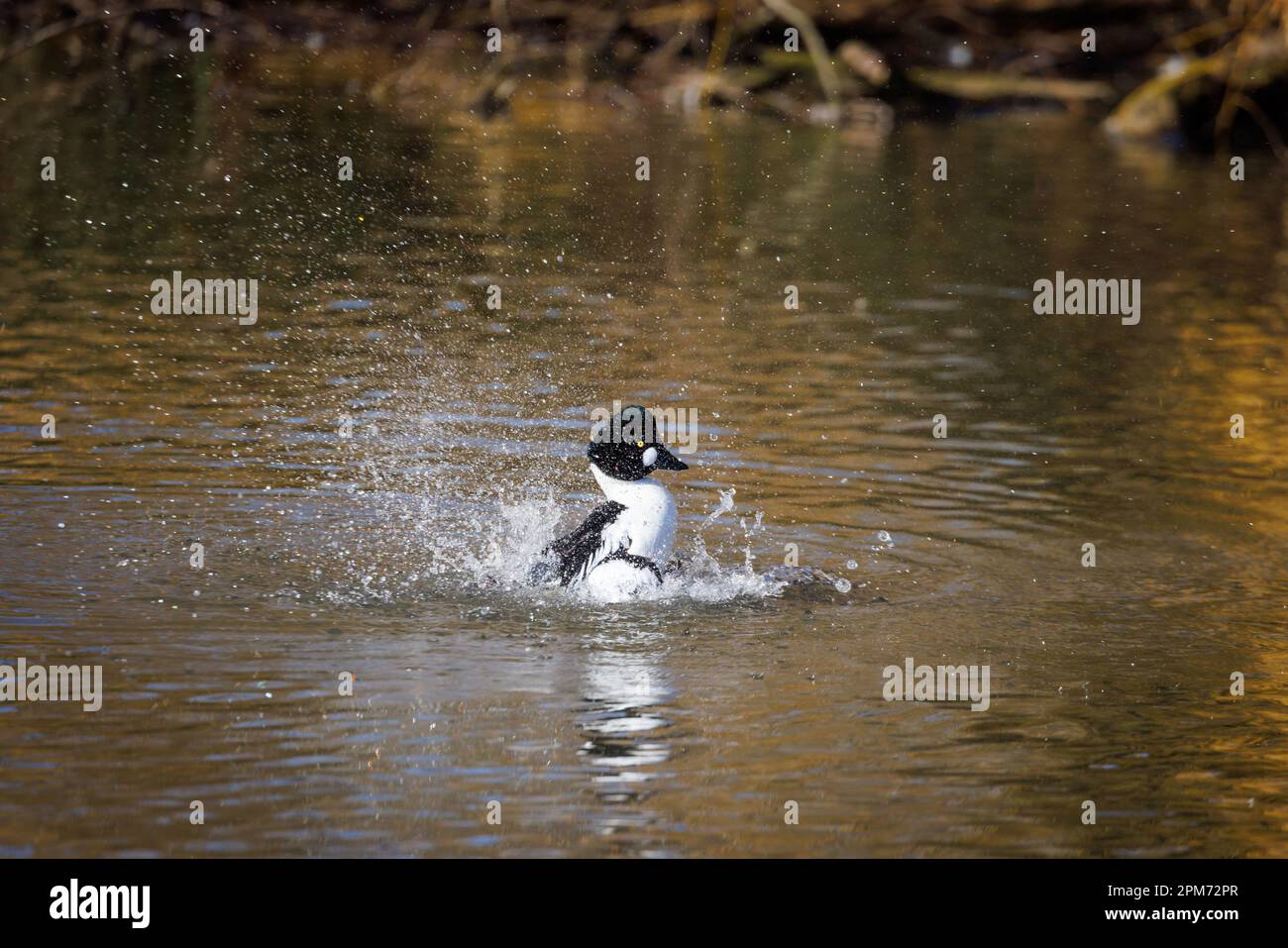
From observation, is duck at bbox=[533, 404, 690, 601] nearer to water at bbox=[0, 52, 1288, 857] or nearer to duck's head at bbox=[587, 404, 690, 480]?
duck's head at bbox=[587, 404, 690, 480]

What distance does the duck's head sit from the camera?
952 cm

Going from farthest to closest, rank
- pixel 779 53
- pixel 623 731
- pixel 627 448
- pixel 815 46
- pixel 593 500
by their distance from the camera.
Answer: pixel 779 53 → pixel 815 46 → pixel 593 500 → pixel 627 448 → pixel 623 731

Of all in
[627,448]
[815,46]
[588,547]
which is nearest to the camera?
[588,547]

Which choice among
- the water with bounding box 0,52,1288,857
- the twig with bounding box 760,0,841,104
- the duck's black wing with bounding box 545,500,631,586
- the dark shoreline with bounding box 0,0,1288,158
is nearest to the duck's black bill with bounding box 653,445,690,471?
the duck's black wing with bounding box 545,500,631,586

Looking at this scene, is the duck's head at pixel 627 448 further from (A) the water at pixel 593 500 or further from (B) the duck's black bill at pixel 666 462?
(A) the water at pixel 593 500

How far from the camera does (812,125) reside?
27297 millimetres

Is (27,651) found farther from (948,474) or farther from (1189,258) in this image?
(1189,258)

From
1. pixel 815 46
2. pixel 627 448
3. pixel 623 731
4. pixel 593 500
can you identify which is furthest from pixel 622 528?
pixel 815 46

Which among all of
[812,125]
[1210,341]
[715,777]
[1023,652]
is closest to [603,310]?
[1210,341]

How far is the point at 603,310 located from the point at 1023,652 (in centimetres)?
800

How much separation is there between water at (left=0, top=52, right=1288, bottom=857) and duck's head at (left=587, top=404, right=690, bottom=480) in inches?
23.6

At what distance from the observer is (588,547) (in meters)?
9.34

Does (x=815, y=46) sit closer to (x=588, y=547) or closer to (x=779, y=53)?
(x=779, y=53)

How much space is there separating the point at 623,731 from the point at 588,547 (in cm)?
193
